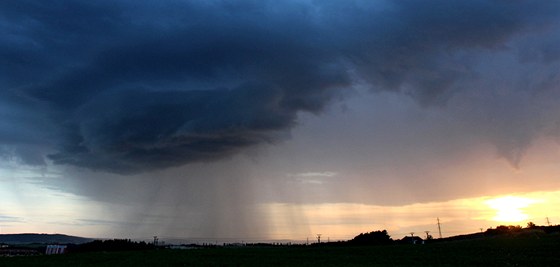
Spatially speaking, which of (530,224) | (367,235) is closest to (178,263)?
(367,235)

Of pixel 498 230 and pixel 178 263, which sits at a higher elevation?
pixel 498 230

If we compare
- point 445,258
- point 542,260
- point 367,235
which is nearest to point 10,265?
point 445,258

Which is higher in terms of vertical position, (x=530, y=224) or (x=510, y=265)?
(x=530, y=224)

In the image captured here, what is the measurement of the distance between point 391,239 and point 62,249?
84.2m

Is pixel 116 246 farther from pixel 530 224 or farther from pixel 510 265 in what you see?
pixel 530 224

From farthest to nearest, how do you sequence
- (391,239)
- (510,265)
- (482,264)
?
(391,239) → (482,264) → (510,265)

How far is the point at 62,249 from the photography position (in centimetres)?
10031

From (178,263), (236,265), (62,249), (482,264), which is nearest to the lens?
(482,264)

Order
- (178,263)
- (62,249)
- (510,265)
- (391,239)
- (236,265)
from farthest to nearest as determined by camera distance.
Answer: (391,239)
(62,249)
(178,263)
(236,265)
(510,265)

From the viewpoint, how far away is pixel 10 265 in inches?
→ 2267

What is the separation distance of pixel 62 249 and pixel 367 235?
78.4 metres

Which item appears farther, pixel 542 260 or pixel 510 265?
pixel 542 260

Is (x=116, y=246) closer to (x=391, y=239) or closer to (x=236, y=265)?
(x=236, y=265)

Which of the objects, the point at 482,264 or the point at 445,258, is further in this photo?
the point at 445,258
